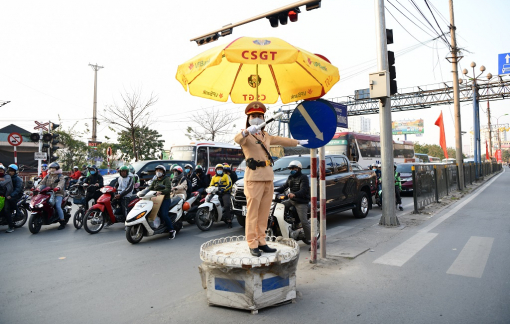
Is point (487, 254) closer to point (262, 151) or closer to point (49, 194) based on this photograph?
point (262, 151)

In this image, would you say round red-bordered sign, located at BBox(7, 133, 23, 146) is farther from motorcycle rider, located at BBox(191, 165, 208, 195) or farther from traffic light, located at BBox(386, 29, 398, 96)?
traffic light, located at BBox(386, 29, 398, 96)

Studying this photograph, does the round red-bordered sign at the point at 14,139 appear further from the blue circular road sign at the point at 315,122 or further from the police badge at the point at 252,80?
the blue circular road sign at the point at 315,122

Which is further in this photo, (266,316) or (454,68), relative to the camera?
(454,68)

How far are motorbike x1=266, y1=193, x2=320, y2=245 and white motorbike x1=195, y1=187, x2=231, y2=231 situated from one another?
7.37 feet

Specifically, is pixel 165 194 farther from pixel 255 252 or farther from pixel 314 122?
pixel 255 252

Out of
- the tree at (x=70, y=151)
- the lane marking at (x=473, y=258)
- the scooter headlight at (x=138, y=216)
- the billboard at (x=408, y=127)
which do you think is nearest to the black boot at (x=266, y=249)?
the lane marking at (x=473, y=258)

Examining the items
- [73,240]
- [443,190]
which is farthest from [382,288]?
[443,190]

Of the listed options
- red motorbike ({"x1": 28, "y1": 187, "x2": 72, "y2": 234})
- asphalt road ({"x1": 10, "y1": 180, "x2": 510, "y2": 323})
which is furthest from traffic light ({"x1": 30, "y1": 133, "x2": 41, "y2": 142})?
asphalt road ({"x1": 10, "y1": 180, "x2": 510, "y2": 323})

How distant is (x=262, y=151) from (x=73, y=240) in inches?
223

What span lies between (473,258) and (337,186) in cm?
382

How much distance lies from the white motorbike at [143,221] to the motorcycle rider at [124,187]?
4.79 ft

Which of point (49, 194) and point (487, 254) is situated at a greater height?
point (49, 194)

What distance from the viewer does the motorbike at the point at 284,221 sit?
6414mm

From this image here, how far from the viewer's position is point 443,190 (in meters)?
14.2
